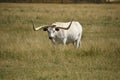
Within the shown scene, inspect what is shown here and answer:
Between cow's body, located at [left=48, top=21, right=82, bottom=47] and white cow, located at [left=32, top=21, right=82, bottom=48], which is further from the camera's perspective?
cow's body, located at [left=48, top=21, right=82, bottom=47]

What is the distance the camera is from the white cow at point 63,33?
1583 centimetres

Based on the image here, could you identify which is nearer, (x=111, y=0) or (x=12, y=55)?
(x=12, y=55)

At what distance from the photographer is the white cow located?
15828mm

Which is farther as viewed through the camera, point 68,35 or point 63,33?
point 68,35

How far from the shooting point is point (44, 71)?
12188mm

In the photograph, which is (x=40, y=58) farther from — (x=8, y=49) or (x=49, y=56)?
(x=8, y=49)

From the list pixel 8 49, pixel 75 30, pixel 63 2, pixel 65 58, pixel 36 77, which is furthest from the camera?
pixel 63 2

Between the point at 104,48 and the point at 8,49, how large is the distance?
2865 mm

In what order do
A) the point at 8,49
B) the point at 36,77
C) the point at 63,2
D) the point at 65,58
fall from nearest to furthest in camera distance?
the point at 36,77 < the point at 65,58 < the point at 8,49 < the point at 63,2

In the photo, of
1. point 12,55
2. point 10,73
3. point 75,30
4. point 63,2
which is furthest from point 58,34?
point 63,2

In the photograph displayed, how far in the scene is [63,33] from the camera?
16.2 meters

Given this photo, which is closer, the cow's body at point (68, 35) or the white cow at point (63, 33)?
the white cow at point (63, 33)

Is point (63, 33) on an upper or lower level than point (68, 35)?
upper

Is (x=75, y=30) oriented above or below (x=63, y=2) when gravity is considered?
above
